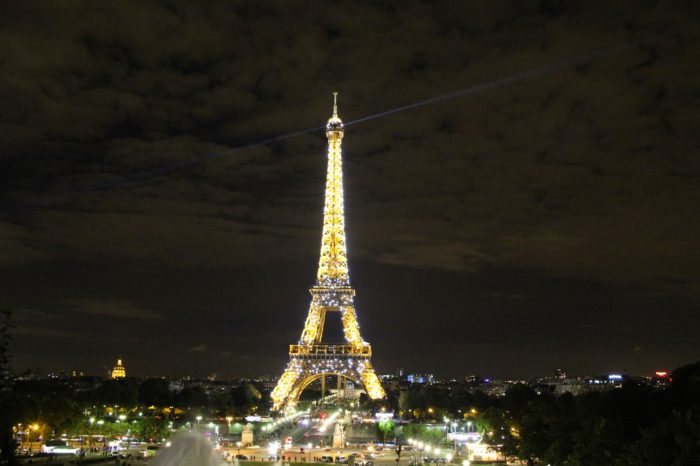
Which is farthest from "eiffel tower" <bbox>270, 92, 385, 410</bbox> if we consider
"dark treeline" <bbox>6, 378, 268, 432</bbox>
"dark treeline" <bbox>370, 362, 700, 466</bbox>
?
"dark treeline" <bbox>370, 362, 700, 466</bbox>

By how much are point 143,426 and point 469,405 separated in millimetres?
52339

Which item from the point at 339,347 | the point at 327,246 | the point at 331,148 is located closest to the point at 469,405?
the point at 339,347

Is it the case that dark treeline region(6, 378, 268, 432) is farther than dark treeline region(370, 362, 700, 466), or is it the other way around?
dark treeline region(6, 378, 268, 432)

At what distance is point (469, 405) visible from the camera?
105 metres

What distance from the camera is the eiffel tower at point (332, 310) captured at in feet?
296

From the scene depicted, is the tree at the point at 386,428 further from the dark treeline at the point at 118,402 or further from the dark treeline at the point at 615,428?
the dark treeline at the point at 118,402

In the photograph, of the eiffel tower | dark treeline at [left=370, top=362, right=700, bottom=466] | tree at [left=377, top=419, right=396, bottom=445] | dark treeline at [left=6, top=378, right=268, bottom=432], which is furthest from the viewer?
the eiffel tower

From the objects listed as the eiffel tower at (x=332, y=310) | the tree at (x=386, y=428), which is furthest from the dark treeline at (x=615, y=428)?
the eiffel tower at (x=332, y=310)

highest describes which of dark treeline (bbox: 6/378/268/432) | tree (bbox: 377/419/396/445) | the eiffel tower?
the eiffel tower

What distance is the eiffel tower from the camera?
90.3 metres

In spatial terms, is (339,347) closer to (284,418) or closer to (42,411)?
(284,418)

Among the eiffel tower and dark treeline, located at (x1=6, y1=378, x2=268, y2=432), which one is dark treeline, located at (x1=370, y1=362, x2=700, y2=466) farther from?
dark treeline, located at (x1=6, y1=378, x2=268, y2=432)

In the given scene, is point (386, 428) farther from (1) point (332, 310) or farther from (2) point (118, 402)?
(2) point (118, 402)

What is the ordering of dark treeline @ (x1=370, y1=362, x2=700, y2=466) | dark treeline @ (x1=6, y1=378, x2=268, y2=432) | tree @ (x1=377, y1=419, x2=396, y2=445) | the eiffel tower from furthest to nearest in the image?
the eiffel tower
tree @ (x1=377, y1=419, x2=396, y2=445)
dark treeline @ (x1=6, y1=378, x2=268, y2=432)
dark treeline @ (x1=370, y1=362, x2=700, y2=466)
